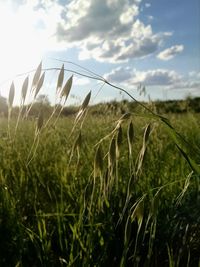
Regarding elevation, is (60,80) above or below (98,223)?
above

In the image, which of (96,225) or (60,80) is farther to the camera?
(96,225)

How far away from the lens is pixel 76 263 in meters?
1.38

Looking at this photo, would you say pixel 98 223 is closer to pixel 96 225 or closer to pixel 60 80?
pixel 96 225

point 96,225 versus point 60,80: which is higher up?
point 60,80

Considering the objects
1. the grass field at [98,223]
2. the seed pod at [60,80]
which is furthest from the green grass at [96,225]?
the seed pod at [60,80]

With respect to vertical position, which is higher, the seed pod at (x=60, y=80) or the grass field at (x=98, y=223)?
the seed pod at (x=60, y=80)

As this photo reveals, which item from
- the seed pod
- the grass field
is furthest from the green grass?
the seed pod

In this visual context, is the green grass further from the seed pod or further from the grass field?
the seed pod

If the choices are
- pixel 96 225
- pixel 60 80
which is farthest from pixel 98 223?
pixel 60 80

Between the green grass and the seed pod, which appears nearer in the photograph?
the seed pod

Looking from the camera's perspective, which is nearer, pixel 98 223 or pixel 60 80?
pixel 60 80

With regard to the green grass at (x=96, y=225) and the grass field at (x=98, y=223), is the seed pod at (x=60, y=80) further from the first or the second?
the green grass at (x=96, y=225)

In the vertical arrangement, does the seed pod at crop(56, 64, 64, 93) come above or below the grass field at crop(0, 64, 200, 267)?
above

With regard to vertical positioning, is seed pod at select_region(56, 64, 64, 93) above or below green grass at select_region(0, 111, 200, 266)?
above
